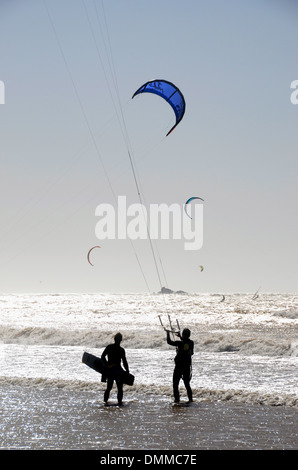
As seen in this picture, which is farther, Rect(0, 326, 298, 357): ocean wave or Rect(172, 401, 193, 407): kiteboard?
Rect(0, 326, 298, 357): ocean wave

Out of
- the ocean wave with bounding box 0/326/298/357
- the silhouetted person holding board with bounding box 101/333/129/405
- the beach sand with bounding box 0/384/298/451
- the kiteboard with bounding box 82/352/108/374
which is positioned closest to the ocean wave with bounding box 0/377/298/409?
the beach sand with bounding box 0/384/298/451

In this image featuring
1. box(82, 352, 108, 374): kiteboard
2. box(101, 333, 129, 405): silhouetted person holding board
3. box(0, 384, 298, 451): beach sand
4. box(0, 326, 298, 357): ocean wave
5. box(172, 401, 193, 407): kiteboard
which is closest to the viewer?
box(0, 384, 298, 451): beach sand

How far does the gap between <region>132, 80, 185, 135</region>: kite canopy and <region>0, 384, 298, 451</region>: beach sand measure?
8308 mm

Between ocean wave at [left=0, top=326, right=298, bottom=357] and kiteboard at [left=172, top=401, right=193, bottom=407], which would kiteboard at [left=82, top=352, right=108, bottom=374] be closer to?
kiteboard at [left=172, top=401, right=193, bottom=407]

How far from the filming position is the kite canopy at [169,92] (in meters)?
14.7

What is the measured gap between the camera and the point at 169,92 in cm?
1505

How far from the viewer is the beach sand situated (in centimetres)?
651

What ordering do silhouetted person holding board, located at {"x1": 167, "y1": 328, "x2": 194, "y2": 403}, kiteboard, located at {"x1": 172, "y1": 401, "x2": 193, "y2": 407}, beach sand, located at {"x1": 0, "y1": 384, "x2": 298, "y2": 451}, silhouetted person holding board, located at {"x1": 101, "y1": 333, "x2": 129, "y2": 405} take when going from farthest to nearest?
1. silhouetted person holding board, located at {"x1": 167, "y1": 328, "x2": 194, "y2": 403}
2. silhouetted person holding board, located at {"x1": 101, "y1": 333, "x2": 129, "y2": 405}
3. kiteboard, located at {"x1": 172, "y1": 401, "x2": 193, "y2": 407}
4. beach sand, located at {"x1": 0, "y1": 384, "x2": 298, "y2": 451}

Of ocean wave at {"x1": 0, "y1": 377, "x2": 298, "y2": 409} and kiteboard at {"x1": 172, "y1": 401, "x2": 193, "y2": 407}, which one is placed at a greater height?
ocean wave at {"x1": 0, "y1": 377, "x2": 298, "y2": 409}

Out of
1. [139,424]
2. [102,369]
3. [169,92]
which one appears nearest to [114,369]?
[102,369]

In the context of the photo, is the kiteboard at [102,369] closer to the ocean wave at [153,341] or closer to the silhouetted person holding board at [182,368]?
the silhouetted person holding board at [182,368]

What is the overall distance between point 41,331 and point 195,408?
2114 centimetres

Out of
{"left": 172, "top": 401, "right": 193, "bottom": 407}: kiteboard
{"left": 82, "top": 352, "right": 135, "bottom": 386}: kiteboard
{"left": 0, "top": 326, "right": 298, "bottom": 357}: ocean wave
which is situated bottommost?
{"left": 172, "top": 401, "right": 193, "bottom": 407}: kiteboard
